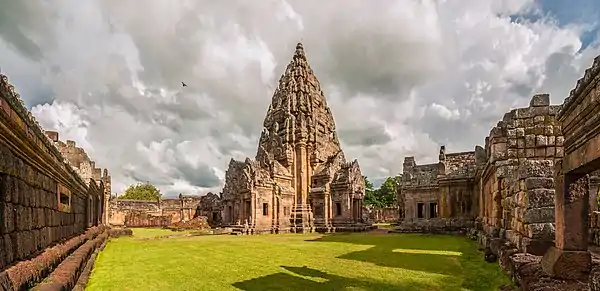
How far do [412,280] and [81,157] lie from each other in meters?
17.3

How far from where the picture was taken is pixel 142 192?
76375 mm

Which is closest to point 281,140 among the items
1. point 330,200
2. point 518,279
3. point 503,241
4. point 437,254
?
point 330,200

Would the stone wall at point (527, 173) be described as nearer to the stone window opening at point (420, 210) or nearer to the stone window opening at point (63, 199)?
the stone window opening at point (63, 199)

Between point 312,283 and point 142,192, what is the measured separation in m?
75.9

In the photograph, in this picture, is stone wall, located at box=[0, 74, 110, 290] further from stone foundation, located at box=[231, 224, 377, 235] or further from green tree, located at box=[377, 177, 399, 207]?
green tree, located at box=[377, 177, 399, 207]

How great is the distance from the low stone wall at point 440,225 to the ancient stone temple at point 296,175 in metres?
5.42


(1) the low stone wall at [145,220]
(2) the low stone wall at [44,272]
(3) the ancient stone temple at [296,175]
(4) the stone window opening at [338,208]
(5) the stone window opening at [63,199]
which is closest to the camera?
(2) the low stone wall at [44,272]

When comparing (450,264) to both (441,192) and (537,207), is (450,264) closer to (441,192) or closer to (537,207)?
(537,207)

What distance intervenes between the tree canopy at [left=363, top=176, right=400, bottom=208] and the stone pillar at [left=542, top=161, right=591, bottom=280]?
2355 inches

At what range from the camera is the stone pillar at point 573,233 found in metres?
4.96

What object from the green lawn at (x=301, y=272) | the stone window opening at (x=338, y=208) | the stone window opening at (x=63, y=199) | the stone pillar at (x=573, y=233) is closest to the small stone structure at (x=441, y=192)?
the stone window opening at (x=338, y=208)

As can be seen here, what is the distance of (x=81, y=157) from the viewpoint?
1897 cm

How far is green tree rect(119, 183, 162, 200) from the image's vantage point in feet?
244

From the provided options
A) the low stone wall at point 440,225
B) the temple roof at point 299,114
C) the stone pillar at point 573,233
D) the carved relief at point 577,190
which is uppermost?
the temple roof at point 299,114
